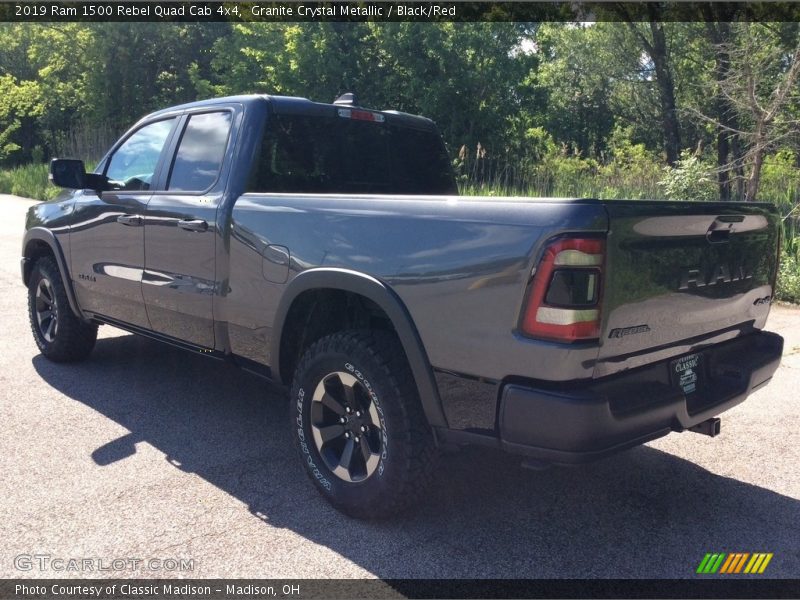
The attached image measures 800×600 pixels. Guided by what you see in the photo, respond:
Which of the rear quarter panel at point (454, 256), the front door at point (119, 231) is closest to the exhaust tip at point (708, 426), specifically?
the rear quarter panel at point (454, 256)

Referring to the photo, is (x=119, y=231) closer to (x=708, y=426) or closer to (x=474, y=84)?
(x=708, y=426)

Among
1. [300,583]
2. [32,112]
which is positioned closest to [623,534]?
[300,583]

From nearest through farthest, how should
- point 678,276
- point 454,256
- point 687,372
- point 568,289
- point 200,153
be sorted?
point 568,289 → point 454,256 → point 678,276 → point 687,372 → point 200,153

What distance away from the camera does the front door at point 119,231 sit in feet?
15.2

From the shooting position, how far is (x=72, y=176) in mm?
4934

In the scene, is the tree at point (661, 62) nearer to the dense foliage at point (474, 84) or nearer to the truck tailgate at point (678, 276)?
the dense foliage at point (474, 84)

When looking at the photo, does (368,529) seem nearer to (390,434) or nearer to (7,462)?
(390,434)

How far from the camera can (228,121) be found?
4.18 meters

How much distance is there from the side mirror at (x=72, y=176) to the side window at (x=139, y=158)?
11cm

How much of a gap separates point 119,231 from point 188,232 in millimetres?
Answer: 909

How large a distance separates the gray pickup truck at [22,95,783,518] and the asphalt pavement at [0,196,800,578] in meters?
0.31

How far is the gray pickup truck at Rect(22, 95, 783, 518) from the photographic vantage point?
8.54 feet

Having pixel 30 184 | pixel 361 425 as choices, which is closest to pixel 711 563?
pixel 361 425

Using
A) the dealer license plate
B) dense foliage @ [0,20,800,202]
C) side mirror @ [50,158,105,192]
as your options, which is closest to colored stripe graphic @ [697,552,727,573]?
the dealer license plate
